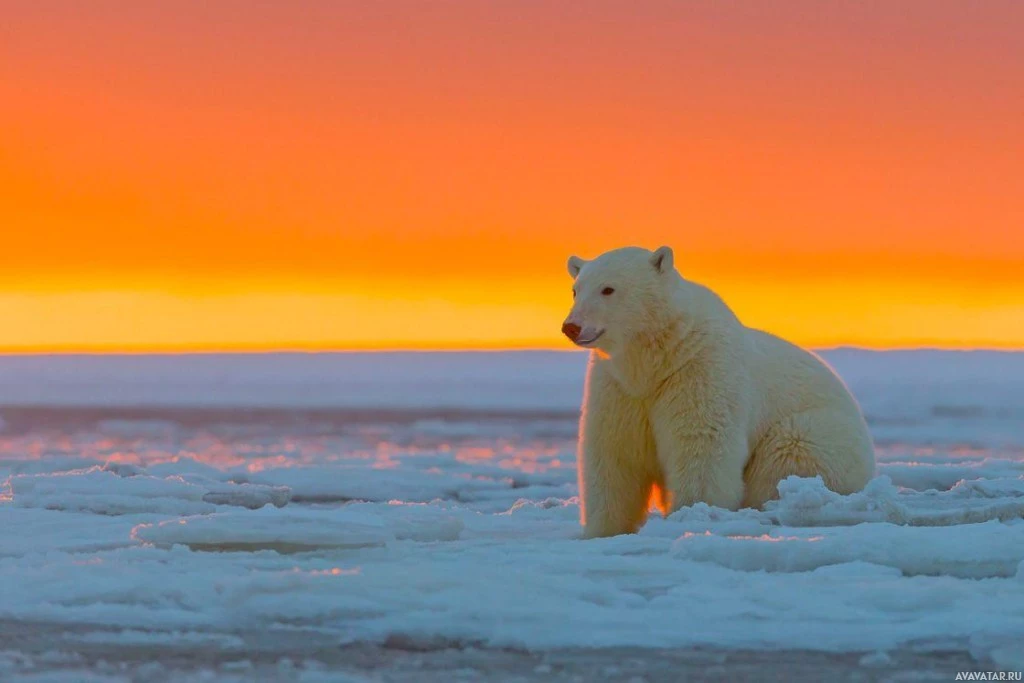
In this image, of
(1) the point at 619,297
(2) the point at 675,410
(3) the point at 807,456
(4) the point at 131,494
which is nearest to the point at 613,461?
(2) the point at 675,410

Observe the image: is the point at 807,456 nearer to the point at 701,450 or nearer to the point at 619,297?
the point at 701,450

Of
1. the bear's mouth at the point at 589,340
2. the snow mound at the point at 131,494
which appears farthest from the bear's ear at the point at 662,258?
the snow mound at the point at 131,494

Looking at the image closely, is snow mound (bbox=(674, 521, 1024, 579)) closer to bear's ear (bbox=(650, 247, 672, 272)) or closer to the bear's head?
the bear's head

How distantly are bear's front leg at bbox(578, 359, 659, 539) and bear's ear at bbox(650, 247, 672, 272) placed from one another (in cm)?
49

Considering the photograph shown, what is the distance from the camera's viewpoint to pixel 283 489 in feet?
22.4

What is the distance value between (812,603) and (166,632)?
1782 millimetres

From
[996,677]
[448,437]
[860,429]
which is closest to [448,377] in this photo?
[448,437]

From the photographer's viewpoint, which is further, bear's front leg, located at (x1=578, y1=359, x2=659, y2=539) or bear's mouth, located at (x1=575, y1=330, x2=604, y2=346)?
bear's front leg, located at (x1=578, y1=359, x2=659, y2=539)

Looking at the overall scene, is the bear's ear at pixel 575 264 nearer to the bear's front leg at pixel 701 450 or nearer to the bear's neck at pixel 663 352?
the bear's neck at pixel 663 352

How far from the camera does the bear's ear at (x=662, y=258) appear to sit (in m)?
5.61

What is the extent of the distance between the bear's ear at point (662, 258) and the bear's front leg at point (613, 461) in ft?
1.61

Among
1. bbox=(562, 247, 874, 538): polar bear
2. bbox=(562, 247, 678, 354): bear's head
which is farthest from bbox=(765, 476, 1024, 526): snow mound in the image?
bbox=(562, 247, 678, 354): bear's head

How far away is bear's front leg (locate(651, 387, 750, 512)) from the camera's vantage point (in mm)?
5461

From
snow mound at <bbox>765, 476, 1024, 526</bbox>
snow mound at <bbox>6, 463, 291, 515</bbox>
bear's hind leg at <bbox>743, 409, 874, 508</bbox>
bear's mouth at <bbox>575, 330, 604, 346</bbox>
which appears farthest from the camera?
snow mound at <bbox>6, 463, 291, 515</bbox>
